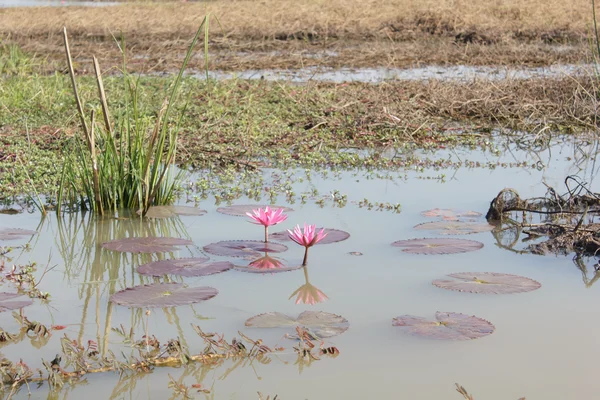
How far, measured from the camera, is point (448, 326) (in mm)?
2707

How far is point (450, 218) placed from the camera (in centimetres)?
412

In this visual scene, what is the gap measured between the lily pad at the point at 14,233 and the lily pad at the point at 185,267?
827 mm

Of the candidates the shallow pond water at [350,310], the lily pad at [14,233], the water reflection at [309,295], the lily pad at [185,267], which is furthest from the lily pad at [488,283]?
the lily pad at [14,233]

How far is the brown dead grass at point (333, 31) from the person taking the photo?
12.0m

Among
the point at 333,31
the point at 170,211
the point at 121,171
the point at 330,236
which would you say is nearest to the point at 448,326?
the point at 330,236

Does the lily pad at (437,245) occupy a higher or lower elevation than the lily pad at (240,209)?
lower

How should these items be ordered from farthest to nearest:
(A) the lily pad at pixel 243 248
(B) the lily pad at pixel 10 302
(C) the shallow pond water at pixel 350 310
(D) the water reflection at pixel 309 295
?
(A) the lily pad at pixel 243 248
(D) the water reflection at pixel 309 295
(B) the lily pad at pixel 10 302
(C) the shallow pond water at pixel 350 310

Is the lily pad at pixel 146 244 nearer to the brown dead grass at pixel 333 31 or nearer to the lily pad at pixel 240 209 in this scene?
the lily pad at pixel 240 209

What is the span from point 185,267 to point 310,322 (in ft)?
2.60

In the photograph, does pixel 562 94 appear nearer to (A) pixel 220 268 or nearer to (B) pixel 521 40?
(A) pixel 220 268

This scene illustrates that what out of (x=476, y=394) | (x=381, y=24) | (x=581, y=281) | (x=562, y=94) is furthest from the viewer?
(x=381, y=24)

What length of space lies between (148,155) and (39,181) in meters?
1.09

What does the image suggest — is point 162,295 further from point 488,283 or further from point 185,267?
point 488,283

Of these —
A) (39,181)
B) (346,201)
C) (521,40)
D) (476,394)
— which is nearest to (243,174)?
(346,201)
